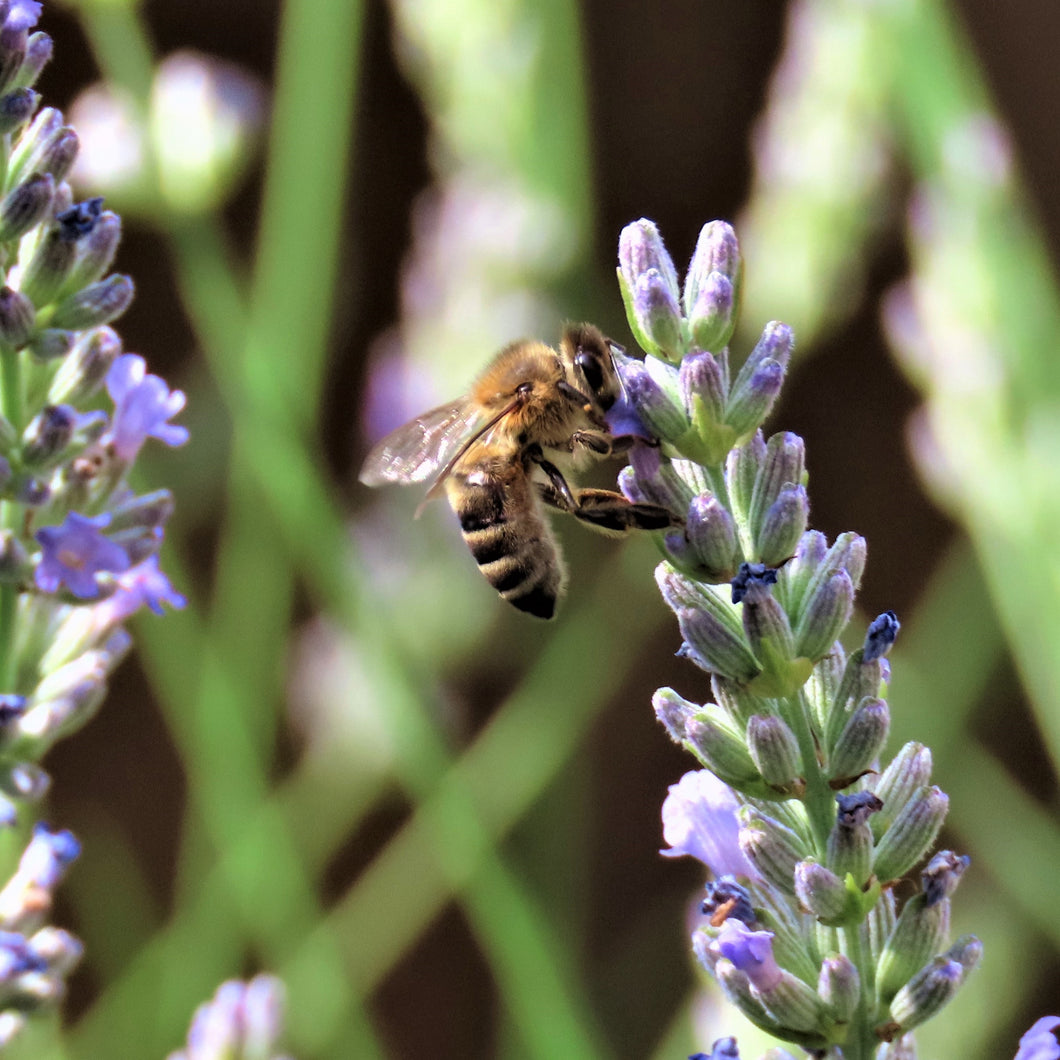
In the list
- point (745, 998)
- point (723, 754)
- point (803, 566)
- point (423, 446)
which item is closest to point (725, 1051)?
point (745, 998)

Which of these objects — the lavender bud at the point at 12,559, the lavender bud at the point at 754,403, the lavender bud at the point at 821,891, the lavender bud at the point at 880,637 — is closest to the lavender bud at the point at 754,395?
the lavender bud at the point at 754,403

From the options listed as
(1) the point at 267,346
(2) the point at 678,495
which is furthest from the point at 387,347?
(2) the point at 678,495

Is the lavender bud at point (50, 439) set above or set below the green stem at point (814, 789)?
above

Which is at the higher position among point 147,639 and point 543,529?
point 147,639

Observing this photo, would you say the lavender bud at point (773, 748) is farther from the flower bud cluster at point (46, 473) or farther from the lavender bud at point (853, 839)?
the flower bud cluster at point (46, 473)

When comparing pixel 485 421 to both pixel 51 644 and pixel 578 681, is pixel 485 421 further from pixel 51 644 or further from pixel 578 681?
pixel 578 681

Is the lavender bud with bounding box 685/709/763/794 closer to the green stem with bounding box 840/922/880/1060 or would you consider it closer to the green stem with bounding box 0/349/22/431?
the green stem with bounding box 840/922/880/1060

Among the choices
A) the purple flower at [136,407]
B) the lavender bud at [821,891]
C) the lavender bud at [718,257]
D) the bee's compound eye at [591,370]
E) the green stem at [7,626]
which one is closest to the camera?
the lavender bud at [821,891]
